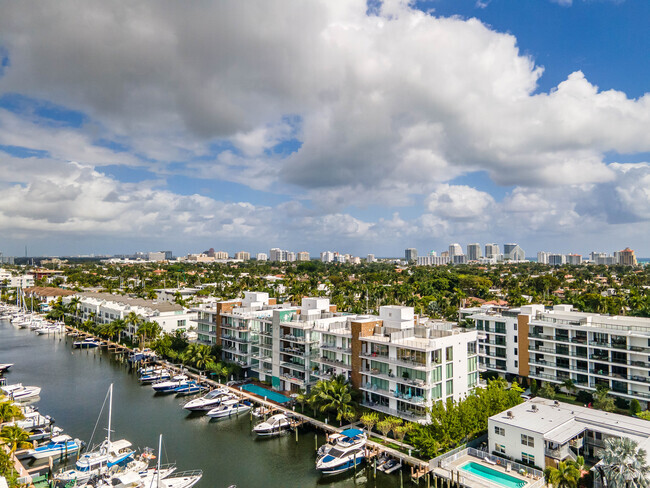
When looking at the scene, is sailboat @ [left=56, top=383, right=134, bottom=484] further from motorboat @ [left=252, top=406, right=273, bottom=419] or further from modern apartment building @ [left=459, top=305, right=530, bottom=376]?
modern apartment building @ [left=459, top=305, right=530, bottom=376]

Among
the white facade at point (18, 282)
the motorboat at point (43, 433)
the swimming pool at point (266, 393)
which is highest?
the white facade at point (18, 282)

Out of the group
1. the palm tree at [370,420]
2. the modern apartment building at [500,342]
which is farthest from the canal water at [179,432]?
the modern apartment building at [500,342]

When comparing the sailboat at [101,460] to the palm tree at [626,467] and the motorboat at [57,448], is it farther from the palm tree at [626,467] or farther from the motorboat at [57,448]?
the palm tree at [626,467]

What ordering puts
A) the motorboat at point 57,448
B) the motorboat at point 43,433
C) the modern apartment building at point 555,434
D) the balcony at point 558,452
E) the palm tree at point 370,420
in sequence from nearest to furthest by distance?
the balcony at point 558,452 → the modern apartment building at point 555,434 → the motorboat at point 57,448 → the palm tree at point 370,420 → the motorboat at point 43,433

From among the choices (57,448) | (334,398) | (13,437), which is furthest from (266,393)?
(13,437)

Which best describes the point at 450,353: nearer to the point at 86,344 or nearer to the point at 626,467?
the point at 626,467

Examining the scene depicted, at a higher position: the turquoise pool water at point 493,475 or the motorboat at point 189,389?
the turquoise pool water at point 493,475

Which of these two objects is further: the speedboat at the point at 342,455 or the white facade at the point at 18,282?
the white facade at the point at 18,282
